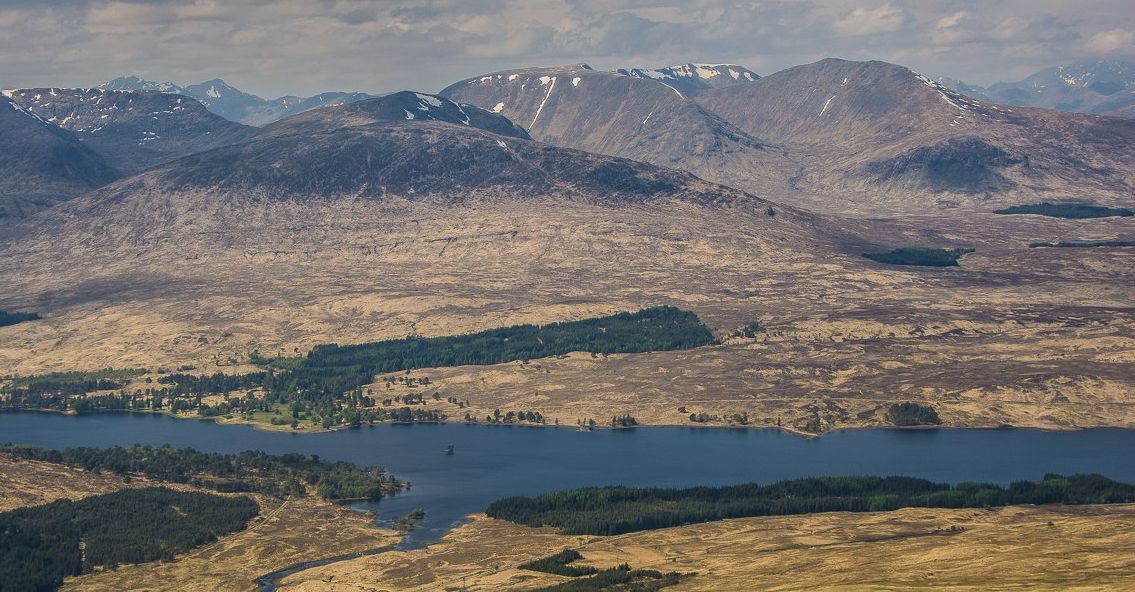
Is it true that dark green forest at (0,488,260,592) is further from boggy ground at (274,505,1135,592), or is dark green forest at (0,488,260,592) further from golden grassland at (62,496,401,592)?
boggy ground at (274,505,1135,592)

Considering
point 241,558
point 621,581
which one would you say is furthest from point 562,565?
point 241,558

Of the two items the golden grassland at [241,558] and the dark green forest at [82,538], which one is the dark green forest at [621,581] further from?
the dark green forest at [82,538]

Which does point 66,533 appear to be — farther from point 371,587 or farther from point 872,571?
point 872,571

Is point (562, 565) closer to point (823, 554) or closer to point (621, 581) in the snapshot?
point (621, 581)

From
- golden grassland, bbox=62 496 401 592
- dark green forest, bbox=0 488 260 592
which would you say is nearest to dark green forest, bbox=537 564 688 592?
golden grassland, bbox=62 496 401 592

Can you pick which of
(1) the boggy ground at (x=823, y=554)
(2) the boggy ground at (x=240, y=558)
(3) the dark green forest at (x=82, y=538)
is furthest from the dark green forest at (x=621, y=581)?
(3) the dark green forest at (x=82, y=538)
